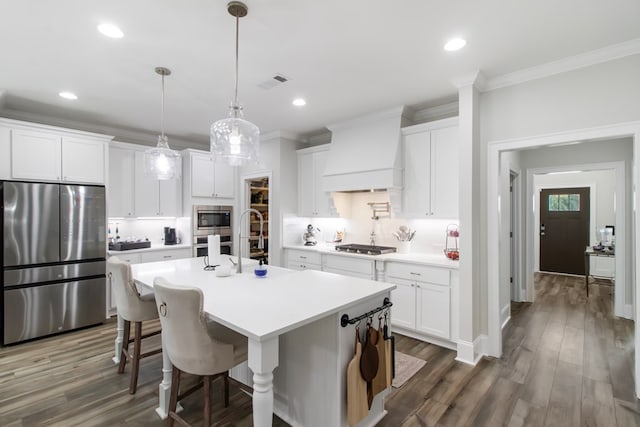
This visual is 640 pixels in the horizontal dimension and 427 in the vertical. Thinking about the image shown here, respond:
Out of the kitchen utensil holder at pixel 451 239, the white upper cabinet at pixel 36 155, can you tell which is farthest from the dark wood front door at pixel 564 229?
the white upper cabinet at pixel 36 155

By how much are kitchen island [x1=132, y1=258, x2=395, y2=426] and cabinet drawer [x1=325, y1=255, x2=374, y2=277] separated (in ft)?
4.80

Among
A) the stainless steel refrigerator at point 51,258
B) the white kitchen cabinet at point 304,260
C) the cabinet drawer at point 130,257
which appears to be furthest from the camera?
the white kitchen cabinet at point 304,260

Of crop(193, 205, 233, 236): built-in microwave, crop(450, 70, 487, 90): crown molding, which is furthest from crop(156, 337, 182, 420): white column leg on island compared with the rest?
crop(450, 70, 487, 90): crown molding

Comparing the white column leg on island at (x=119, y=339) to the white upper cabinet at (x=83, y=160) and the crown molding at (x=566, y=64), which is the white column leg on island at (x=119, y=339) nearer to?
the white upper cabinet at (x=83, y=160)

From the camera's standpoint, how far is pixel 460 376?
2713 millimetres

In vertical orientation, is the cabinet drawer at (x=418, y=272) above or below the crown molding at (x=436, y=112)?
below

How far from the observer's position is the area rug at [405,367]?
263 centimetres

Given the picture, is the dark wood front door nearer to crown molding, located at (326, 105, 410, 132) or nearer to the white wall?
the white wall

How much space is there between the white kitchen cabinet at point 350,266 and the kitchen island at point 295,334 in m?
1.46

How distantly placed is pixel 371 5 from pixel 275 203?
11.0 ft

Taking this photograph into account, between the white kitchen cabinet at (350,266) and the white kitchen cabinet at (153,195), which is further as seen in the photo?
the white kitchen cabinet at (153,195)

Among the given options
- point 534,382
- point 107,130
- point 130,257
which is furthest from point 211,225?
point 534,382

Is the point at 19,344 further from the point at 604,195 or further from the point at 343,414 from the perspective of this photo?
the point at 604,195

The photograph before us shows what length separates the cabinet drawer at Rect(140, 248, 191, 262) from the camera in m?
4.52
